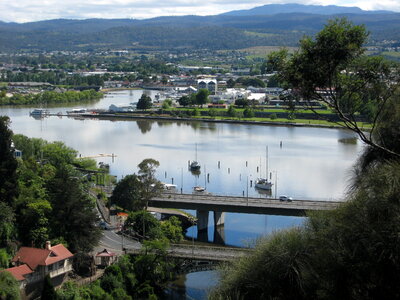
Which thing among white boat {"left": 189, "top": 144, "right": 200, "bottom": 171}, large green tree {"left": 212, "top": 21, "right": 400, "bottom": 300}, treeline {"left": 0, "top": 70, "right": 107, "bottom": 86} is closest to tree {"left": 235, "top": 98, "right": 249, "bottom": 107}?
white boat {"left": 189, "top": 144, "right": 200, "bottom": 171}

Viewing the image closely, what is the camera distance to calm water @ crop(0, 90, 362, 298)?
38.5 ft

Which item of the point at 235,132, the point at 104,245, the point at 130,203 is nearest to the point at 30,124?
the point at 235,132

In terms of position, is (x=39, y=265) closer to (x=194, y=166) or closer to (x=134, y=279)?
(x=134, y=279)

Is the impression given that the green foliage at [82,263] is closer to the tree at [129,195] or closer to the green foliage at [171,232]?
the green foliage at [171,232]

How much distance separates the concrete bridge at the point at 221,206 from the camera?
30.8 ft

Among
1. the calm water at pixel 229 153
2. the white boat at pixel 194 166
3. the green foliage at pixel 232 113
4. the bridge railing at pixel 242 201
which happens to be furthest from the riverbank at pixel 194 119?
the bridge railing at pixel 242 201

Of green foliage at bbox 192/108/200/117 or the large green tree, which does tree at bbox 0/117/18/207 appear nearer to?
the large green tree

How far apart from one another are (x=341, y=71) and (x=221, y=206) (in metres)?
6.63

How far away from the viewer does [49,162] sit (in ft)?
40.1

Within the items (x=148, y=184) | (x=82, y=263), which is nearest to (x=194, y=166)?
(x=148, y=184)

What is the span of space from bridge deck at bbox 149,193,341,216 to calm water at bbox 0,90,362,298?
243 mm

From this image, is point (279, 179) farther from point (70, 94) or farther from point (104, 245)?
point (70, 94)

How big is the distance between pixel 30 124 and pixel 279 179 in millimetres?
11809

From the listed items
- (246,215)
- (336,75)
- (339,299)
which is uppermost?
(336,75)
